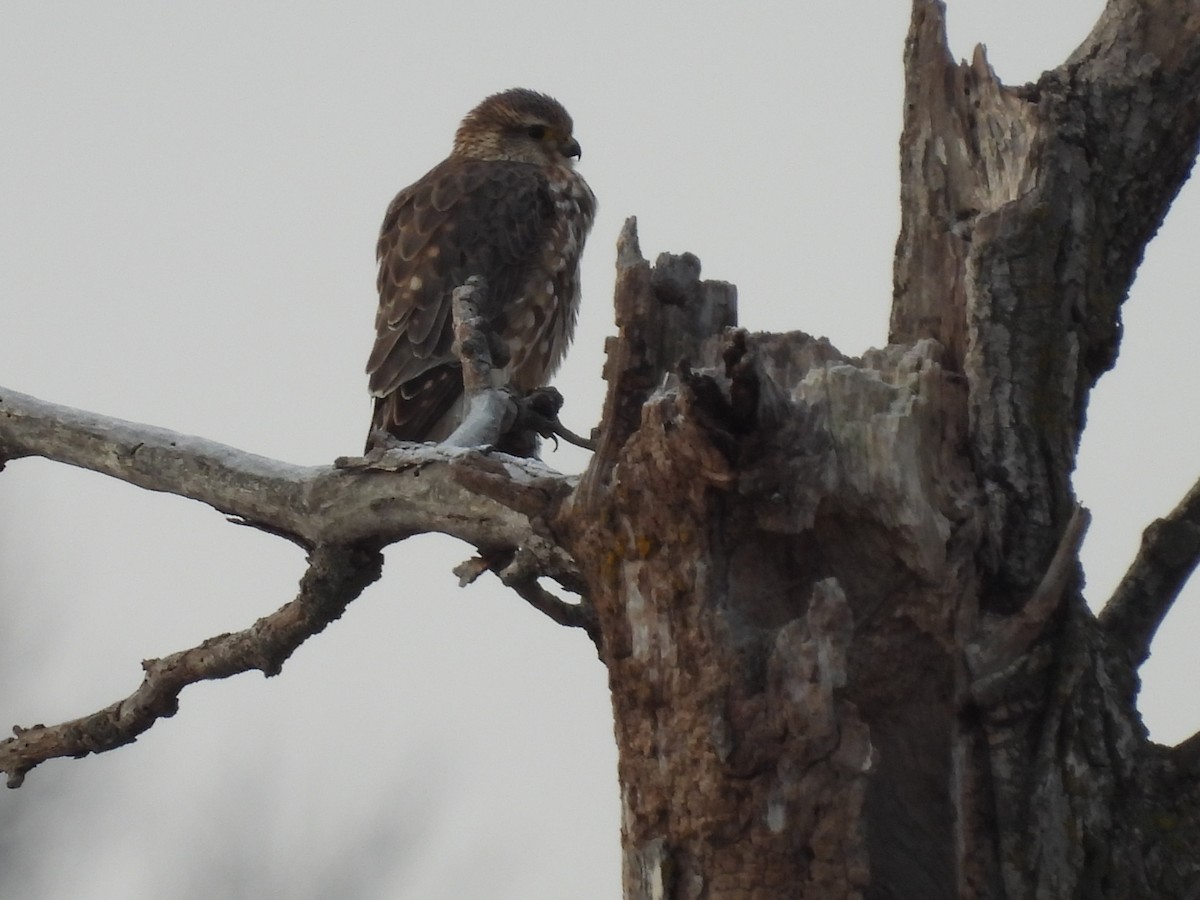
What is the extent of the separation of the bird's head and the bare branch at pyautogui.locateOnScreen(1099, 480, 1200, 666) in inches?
141

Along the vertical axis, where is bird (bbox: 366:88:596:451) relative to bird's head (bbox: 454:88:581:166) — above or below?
below

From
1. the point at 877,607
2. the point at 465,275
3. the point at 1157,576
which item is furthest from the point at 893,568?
the point at 465,275

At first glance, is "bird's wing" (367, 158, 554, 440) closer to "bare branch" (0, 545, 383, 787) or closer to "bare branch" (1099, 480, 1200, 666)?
"bare branch" (0, 545, 383, 787)

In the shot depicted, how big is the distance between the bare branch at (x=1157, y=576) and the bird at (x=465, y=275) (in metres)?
2.70

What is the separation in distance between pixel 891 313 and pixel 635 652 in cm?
84

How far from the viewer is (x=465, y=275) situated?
4.89 metres

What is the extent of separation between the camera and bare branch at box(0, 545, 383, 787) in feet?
9.62

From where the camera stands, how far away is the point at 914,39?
272 cm

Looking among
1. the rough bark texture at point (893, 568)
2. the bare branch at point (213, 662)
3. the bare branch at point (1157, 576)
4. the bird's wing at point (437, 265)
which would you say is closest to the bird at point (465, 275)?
the bird's wing at point (437, 265)

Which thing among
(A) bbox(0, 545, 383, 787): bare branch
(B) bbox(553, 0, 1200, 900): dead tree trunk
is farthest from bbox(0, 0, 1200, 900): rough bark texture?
(A) bbox(0, 545, 383, 787): bare branch

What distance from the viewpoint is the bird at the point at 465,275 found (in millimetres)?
4730

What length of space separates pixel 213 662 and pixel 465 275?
2059 millimetres

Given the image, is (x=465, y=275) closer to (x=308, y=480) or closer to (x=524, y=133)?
(x=524, y=133)

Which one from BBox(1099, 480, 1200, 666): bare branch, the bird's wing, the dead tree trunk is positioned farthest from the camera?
the bird's wing
